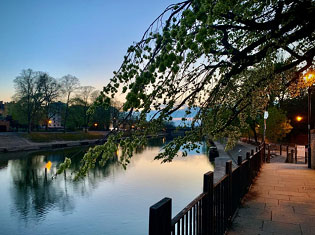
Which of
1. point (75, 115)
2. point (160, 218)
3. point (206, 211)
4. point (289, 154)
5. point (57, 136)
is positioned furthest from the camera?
point (75, 115)

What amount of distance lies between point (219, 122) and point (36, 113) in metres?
58.8

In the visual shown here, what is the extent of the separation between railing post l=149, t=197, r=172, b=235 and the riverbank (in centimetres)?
4151

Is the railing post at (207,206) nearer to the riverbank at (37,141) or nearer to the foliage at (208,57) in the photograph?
the foliage at (208,57)

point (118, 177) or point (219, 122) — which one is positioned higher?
point (219, 122)

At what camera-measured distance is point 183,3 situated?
3.68 m

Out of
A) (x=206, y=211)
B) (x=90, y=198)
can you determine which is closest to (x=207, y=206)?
(x=206, y=211)

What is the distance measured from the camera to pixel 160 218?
244 cm

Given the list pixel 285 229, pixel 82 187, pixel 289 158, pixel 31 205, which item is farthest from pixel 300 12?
pixel 82 187

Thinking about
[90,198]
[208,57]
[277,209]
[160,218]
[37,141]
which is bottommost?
[90,198]

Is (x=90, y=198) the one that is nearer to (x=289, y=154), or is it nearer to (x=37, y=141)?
(x=289, y=154)

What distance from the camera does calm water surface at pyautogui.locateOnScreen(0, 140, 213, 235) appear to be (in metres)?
13.8

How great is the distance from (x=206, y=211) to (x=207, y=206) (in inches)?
3.2

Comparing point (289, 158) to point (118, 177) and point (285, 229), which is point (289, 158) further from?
point (285, 229)

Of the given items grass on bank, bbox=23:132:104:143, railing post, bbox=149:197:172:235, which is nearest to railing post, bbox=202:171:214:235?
railing post, bbox=149:197:172:235
